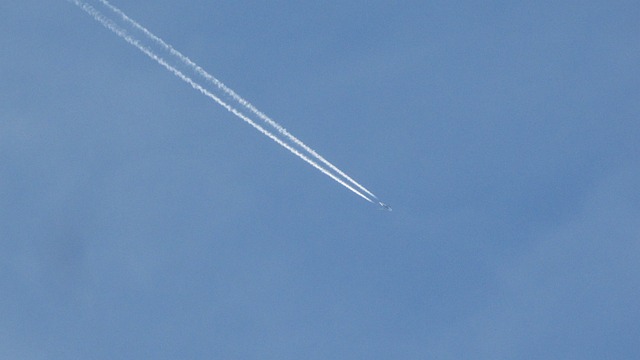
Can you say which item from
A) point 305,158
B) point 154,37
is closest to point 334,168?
point 305,158

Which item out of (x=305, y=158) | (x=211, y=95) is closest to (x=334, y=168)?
(x=305, y=158)

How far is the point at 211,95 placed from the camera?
8800cm

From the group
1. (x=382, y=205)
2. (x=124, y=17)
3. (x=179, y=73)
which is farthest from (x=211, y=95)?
(x=382, y=205)

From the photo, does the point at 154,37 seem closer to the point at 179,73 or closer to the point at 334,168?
the point at 179,73

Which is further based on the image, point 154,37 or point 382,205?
point 382,205

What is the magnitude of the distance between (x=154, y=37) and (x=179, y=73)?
3.22m

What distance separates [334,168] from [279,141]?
16.2 ft

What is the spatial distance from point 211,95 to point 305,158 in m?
8.86

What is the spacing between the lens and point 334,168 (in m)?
91.2

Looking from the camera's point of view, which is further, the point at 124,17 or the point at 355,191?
the point at 355,191

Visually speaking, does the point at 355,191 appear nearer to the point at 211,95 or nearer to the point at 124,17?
the point at 211,95

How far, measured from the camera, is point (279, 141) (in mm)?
89875

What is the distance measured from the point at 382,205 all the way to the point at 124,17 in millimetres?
24703

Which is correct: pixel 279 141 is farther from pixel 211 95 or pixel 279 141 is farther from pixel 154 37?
pixel 154 37
